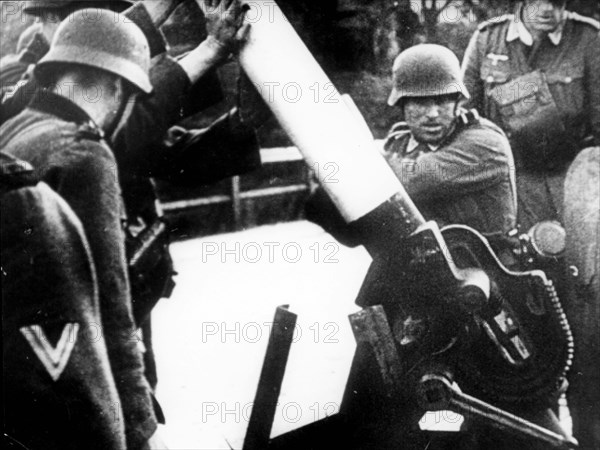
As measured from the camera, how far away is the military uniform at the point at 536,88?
323 centimetres

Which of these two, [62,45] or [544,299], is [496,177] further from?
[62,45]

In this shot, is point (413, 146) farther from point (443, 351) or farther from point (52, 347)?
point (52, 347)

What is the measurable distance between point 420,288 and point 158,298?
1360mm

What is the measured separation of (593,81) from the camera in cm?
326

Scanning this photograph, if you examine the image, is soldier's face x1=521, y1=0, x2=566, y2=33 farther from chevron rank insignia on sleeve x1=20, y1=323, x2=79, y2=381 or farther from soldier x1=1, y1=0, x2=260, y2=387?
chevron rank insignia on sleeve x1=20, y1=323, x2=79, y2=381

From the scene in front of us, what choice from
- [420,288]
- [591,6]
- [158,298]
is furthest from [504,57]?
[158,298]

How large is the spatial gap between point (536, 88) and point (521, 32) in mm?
307

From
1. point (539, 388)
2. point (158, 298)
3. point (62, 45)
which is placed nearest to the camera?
point (62, 45)

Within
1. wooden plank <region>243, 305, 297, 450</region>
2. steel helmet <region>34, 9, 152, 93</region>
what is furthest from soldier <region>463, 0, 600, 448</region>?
steel helmet <region>34, 9, 152, 93</region>

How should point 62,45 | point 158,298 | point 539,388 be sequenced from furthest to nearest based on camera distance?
point 539,388, point 158,298, point 62,45

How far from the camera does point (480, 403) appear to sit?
3242 mm

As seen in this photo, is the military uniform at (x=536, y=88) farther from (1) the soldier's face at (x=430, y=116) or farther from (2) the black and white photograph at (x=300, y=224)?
(1) the soldier's face at (x=430, y=116)

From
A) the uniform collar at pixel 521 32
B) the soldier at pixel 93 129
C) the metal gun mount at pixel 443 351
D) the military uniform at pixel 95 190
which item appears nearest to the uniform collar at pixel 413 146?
the metal gun mount at pixel 443 351

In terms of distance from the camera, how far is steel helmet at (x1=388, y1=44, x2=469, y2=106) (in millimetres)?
3137
